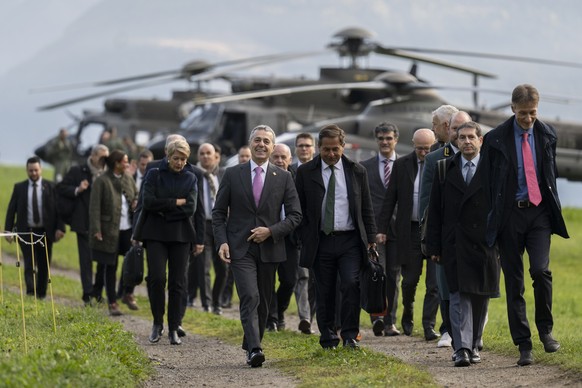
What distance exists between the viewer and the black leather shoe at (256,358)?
12133 millimetres

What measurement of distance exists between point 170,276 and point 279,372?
8.54 feet

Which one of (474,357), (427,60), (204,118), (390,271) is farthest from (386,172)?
(204,118)

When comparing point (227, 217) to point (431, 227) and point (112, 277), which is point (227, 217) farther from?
point (112, 277)

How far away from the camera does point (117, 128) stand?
1618 inches

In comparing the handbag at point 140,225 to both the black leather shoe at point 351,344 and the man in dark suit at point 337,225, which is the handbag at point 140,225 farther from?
the black leather shoe at point 351,344

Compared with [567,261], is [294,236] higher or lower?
higher

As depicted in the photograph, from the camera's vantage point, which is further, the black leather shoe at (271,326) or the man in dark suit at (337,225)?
the black leather shoe at (271,326)

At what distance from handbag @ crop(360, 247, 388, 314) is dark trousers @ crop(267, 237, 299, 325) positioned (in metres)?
1.47

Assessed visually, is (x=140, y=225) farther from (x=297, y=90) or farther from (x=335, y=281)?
(x=297, y=90)

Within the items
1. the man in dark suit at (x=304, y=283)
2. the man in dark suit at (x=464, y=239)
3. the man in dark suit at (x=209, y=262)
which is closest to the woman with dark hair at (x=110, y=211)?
the man in dark suit at (x=209, y=262)

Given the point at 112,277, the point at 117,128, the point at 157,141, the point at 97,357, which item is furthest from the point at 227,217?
the point at 117,128

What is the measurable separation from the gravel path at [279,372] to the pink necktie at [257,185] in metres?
1.36

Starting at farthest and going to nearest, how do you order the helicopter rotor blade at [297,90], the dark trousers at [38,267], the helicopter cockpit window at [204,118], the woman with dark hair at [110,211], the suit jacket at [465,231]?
the helicopter cockpit window at [204,118] < the helicopter rotor blade at [297,90] < the dark trousers at [38,267] < the woman with dark hair at [110,211] < the suit jacket at [465,231]

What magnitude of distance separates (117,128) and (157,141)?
39.3 feet
